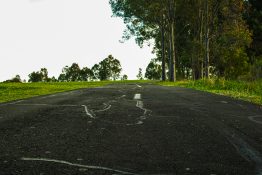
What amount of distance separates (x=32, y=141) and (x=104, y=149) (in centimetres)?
120

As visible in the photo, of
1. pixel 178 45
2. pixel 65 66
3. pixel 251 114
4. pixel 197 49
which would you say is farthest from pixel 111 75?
pixel 251 114

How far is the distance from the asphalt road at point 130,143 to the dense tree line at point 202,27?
30179 millimetres

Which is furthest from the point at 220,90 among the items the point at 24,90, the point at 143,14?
the point at 143,14

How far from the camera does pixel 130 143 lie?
17.9 ft

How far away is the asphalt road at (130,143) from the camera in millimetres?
4273

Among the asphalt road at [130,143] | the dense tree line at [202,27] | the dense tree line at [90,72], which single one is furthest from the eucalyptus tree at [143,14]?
the dense tree line at [90,72]

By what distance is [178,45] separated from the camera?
5591 cm

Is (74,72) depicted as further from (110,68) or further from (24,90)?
(24,90)

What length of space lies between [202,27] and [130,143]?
44.8 m

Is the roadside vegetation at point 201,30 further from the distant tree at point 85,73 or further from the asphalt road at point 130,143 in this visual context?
the distant tree at point 85,73

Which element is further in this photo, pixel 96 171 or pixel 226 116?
pixel 226 116

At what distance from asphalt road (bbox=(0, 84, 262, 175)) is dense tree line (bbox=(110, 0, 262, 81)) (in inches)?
1188

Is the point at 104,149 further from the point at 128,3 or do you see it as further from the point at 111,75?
the point at 111,75

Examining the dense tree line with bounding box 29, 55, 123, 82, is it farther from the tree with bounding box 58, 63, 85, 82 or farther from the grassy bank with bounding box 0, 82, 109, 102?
the grassy bank with bounding box 0, 82, 109, 102
